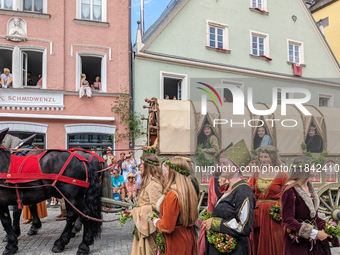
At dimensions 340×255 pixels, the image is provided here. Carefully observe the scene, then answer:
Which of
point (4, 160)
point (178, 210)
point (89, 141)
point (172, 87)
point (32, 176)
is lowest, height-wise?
point (178, 210)

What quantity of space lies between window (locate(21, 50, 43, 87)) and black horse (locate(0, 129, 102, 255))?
7.04m

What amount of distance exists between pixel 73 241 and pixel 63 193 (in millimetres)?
1165

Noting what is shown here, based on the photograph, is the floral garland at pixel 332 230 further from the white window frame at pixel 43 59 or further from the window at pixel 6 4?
the window at pixel 6 4

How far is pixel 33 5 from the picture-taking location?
38.8ft

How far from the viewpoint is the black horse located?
5.17m

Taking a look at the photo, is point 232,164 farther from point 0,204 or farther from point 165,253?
point 0,204

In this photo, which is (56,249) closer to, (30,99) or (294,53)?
(30,99)

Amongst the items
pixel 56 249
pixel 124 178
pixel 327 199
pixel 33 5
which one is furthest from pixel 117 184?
pixel 33 5

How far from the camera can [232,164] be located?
3018 millimetres

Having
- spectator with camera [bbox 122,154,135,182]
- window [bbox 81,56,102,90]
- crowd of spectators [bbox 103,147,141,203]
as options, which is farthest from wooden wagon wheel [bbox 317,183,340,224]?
window [bbox 81,56,102,90]

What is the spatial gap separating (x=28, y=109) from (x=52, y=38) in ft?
9.31

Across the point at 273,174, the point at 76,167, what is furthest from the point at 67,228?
the point at 273,174

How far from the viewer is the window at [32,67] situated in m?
11.6

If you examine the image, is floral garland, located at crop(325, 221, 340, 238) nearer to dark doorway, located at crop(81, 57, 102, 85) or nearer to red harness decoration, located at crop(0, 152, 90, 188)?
red harness decoration, located at crop(0, 152, 90, 188)
